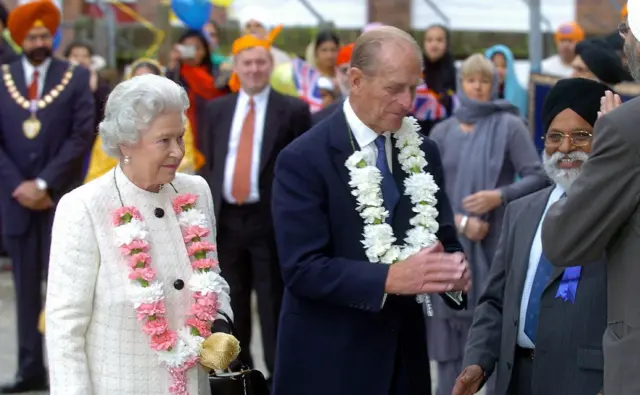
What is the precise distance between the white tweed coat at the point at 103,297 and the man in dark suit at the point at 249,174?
3.81 metres

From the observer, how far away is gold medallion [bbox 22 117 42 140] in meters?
8.93

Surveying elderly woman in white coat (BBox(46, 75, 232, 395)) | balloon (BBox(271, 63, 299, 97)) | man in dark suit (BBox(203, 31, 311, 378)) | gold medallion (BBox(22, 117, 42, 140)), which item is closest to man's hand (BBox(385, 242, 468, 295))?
elderly woman in white coat (BBox(46, 75, 232, 395))

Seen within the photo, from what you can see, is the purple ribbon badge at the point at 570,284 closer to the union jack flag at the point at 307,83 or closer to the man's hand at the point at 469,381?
the man's hand at the point at 469,381

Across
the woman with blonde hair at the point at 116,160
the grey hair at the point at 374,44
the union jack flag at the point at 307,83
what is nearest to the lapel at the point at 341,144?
the grey hair at the point at 374,44

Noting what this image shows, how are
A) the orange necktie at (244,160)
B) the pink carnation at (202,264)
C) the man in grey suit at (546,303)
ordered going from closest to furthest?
the man in grey suit at (546,303)
the pink carnation at (202,264)
the orange necktie at (244,160)

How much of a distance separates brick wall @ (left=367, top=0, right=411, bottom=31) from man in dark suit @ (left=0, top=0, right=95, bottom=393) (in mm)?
7662

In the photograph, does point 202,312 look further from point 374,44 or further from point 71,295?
point 374,44

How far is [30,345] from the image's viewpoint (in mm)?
8789

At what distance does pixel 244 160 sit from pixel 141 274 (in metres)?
4.14

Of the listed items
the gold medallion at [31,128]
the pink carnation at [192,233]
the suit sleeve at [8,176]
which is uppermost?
the gold medallion at [31,128]

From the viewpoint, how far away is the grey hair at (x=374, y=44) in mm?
4832

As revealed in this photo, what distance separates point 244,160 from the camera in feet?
28.2

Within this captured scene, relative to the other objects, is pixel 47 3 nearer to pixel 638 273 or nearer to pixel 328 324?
pixel 328 324

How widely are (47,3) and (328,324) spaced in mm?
4924
